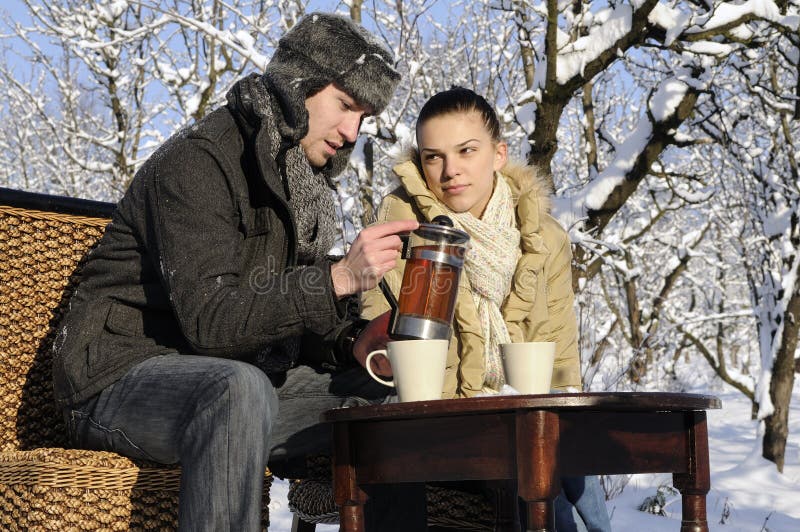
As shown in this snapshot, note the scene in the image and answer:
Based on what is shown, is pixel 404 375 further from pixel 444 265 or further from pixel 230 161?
pixel 230 161

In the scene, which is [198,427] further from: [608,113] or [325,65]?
[608,113]

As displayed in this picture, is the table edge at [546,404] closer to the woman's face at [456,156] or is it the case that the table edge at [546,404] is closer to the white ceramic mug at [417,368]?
the white ceramic mug at [417,368]

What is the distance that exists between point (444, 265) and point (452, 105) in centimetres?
110

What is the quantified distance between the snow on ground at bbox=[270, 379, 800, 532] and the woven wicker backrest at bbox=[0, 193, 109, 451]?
1.94 metres

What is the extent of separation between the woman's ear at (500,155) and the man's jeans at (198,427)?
4.58 ft

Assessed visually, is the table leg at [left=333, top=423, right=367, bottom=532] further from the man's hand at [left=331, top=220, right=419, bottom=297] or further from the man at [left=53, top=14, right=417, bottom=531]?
the man's hand at [left=331, top=220, right=419, bottom=297]

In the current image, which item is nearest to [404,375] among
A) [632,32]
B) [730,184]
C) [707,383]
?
[632,32]

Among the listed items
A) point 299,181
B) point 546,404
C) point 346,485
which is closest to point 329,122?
point 299,181

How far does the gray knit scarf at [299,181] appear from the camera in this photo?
2.35m

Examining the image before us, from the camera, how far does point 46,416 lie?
2.65m

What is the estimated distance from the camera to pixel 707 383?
19266mm

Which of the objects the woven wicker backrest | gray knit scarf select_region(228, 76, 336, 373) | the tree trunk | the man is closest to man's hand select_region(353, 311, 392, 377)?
the man

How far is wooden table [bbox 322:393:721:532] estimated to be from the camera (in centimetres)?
161

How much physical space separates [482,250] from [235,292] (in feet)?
3.63
